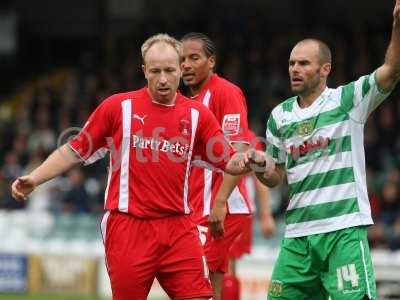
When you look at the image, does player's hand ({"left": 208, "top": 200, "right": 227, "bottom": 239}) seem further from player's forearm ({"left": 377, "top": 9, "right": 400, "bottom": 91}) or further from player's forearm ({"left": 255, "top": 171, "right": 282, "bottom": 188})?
player's forearm ({"left": 377, "top": 9, "right": 400, "bottom": 91})

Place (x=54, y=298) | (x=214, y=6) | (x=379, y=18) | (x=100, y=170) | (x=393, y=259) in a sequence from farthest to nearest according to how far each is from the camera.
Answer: (x=214, y=6), (x=379, y=18), (x=100, y=170), (x=54, y=298), (x=393, y=259)

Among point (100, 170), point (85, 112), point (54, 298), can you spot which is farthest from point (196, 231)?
point (85, 112)

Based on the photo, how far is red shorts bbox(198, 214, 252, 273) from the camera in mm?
8219

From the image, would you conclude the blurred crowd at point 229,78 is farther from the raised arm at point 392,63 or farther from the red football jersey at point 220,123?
the raised arm at point 392,63

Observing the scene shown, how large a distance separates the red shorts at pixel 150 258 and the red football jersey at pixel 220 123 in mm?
1211

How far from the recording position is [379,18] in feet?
74.2

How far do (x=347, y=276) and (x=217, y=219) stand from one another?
1.20 meters

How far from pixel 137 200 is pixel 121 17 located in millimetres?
18836

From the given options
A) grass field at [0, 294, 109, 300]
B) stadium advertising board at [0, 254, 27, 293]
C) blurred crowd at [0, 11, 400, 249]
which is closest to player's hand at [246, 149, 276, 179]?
blurred crowd at [0, 11, 400, 249]

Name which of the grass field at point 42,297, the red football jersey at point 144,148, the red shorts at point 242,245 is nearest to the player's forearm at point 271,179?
the red football jersey at point 144,148

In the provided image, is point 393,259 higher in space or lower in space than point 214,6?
lower

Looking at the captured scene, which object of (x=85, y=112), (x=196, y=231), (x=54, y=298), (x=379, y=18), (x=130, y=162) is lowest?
(x=54, y=298)

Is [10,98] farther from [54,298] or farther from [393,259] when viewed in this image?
[393,259]

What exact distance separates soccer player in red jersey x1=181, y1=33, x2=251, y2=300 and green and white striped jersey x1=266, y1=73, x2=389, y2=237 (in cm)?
97
